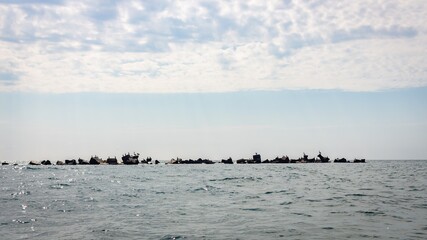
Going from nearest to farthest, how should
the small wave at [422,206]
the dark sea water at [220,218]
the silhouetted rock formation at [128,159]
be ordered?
the dark sea water at [220,218] < the small wave at [422,206] < the silhouetted rock formation at [128,159]

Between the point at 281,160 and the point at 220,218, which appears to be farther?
the point at 281,160

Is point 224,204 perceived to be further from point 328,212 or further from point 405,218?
point 405,218

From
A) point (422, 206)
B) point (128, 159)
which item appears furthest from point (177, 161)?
point (422, 206)

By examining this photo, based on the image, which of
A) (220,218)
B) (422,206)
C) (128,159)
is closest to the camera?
(220,218)

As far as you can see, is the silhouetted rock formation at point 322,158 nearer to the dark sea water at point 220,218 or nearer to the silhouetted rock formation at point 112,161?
the silhouetted rock formation at point 112,161

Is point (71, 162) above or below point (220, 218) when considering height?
above

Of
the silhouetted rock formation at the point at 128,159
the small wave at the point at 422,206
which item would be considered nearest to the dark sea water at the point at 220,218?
the small wave at the point at 422,206

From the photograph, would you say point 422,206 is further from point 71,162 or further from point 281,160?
point 71,162

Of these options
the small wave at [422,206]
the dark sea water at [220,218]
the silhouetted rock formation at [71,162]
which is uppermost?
the silhouetted rock formation at [71,162]

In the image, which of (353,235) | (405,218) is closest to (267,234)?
(353,235)

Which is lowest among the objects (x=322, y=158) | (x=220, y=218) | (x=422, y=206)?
(x=220, y=218)

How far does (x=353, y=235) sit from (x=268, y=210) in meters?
8.38

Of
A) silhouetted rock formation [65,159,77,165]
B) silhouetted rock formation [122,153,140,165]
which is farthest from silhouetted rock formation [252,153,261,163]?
silhouetted rock formation [65,159,77,165]

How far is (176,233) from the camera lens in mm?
17344
